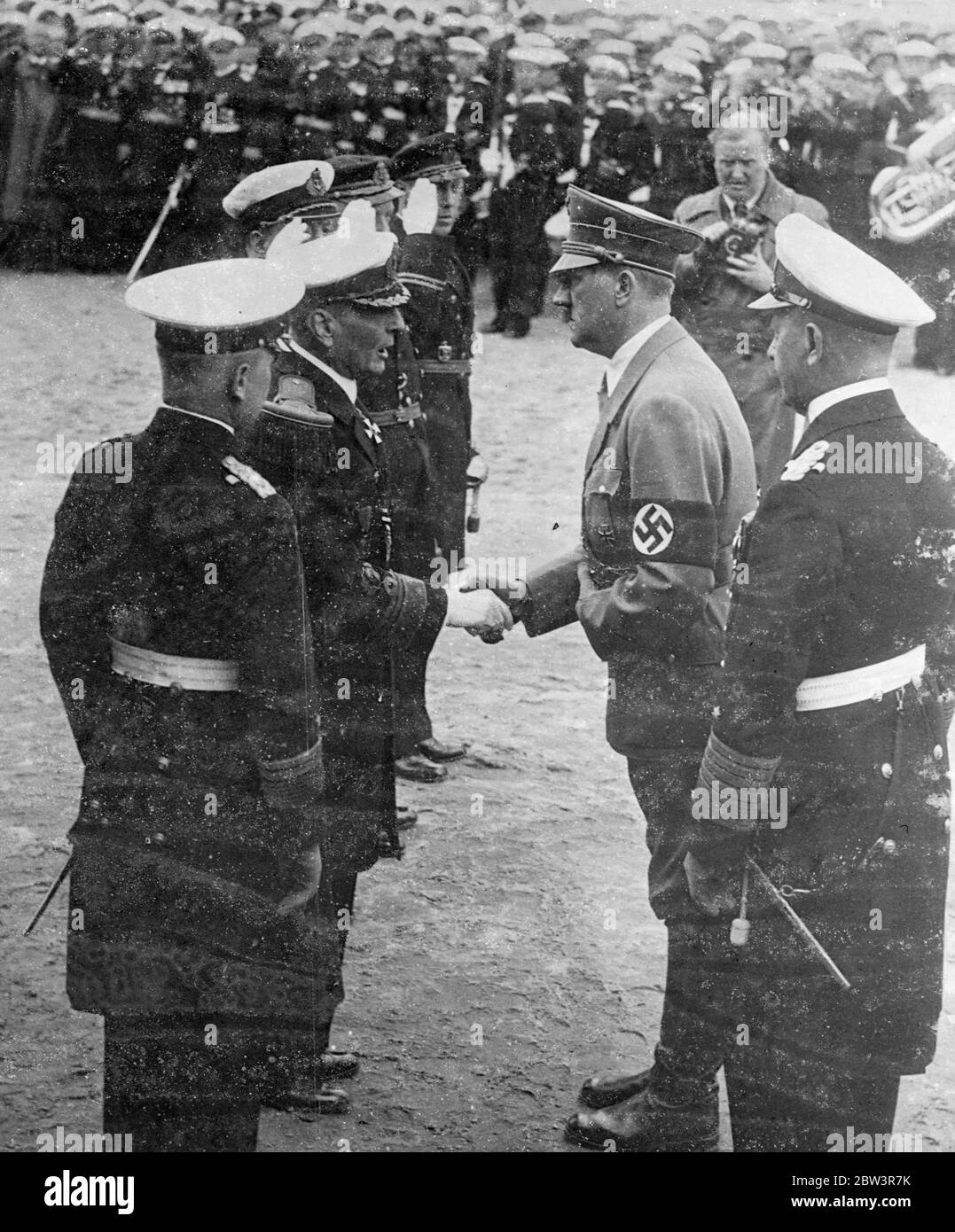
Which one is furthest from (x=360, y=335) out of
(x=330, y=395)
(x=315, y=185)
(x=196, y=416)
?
(x=196, y=416)

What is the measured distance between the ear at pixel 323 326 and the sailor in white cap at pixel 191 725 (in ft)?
1.50

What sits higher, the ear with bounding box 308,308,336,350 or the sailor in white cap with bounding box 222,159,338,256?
the sailor in white cap with bounding box 222,159,338,256

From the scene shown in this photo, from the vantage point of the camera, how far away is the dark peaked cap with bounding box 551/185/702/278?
3.47 metres

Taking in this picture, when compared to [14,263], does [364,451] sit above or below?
below

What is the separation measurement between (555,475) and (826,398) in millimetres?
2574

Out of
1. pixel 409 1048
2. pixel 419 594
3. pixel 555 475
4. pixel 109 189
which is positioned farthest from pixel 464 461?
pixel 409 1048

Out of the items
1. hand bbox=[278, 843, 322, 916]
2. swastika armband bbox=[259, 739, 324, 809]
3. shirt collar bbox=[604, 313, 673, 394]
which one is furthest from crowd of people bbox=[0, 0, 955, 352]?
hand bbox=[278, 843, 322, 916]

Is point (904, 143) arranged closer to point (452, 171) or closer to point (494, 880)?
point (452, 171)

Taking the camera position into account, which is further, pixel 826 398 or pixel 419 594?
pixel 419 594

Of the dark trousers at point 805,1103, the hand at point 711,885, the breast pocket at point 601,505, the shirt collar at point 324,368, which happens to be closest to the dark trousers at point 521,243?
the shirt collar at point 324,368

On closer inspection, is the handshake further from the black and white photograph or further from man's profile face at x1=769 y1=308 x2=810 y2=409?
man's profile face at x1=769 y1=308 x2=810 y2=409

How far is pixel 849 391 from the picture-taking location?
9.53ft

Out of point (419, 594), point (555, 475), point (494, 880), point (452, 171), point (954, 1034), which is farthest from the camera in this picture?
point (555, 475)
